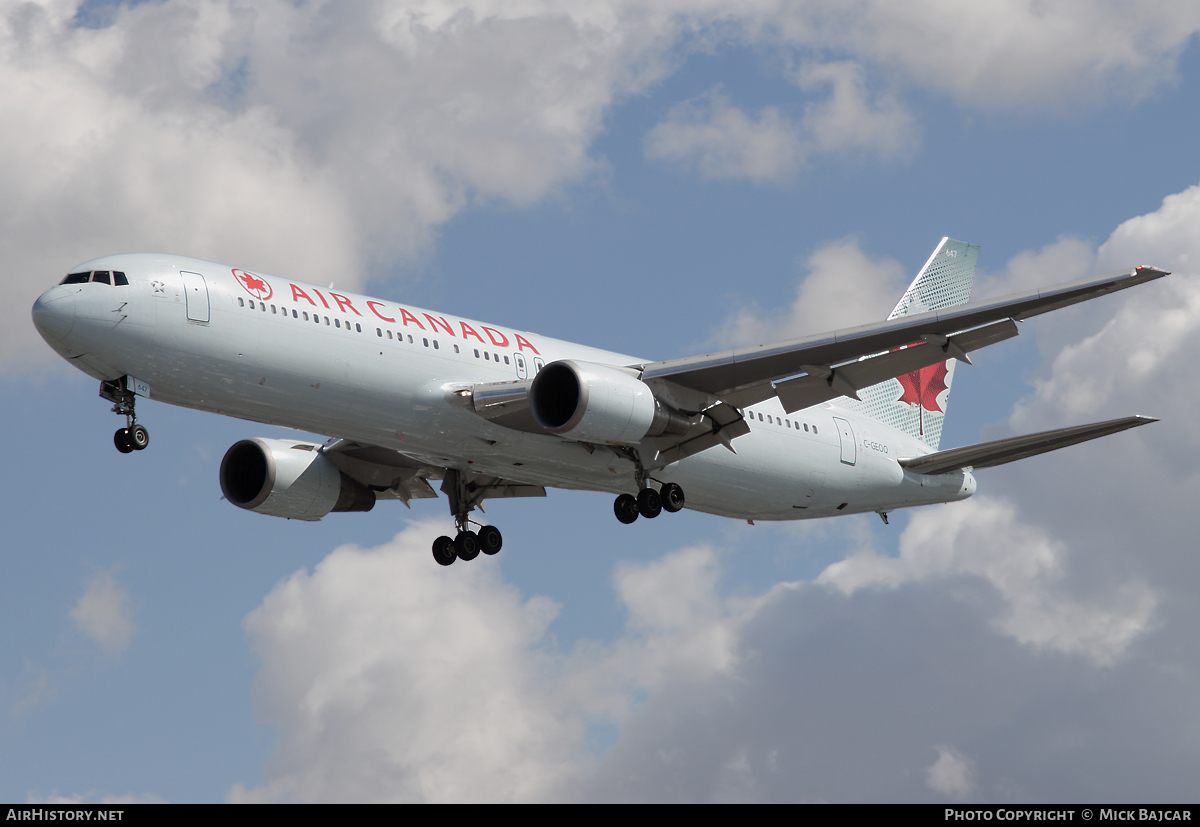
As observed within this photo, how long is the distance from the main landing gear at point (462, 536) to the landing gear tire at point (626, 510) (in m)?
4.66

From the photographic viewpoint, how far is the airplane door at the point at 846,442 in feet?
122

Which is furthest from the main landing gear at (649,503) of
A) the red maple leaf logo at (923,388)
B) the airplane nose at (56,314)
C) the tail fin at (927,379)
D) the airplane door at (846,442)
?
the airplane nose at (56,314)

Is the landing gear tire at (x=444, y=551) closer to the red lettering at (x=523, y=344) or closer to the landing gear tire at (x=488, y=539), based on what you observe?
the landing gear tire at (x=488, y=539)

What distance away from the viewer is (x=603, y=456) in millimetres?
32531

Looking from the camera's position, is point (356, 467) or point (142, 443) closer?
point (142, 443)

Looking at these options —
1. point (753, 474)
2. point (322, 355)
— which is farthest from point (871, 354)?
point (322, 355)

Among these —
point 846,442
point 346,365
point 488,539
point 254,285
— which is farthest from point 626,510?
point 254,285

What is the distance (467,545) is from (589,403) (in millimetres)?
9141

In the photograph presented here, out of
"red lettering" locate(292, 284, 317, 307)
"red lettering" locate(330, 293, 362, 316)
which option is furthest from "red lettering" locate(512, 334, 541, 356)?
"red lettering" locate(292, 284, 317, 307)

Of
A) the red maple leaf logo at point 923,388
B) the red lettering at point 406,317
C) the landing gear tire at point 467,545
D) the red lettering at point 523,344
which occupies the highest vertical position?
the red maple leaf logo at point 923,388

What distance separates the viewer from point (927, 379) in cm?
4288

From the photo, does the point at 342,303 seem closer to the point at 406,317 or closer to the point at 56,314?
the point at 406,317
